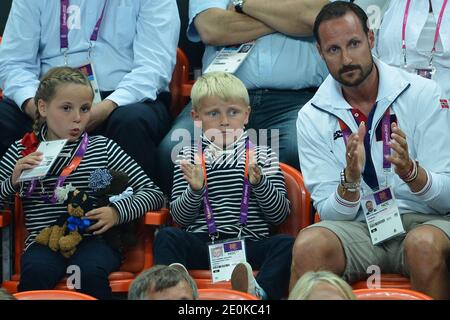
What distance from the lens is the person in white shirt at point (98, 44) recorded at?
464cm

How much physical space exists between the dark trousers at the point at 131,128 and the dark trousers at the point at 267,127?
0.06 meters

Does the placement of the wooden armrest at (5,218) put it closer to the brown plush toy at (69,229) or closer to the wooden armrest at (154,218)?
the brown plush toy at (69,229)

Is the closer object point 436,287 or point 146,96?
point 436,287

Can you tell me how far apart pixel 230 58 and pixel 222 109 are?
0.71 m

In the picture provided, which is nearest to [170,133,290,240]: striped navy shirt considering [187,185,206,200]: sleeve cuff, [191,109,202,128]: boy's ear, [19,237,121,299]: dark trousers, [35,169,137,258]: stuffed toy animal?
[187,185,206,200]: sleeve cuff

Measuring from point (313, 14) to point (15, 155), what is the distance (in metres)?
1.53

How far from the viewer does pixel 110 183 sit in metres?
4.07

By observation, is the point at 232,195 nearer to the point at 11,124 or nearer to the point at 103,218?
the point at 103,218

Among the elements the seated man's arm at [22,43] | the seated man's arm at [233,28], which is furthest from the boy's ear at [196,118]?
the seated man's arm at [22,43]

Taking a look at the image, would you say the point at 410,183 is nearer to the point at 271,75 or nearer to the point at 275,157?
the point at 275,157

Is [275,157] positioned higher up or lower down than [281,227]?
higher up

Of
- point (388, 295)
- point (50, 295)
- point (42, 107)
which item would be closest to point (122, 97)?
point (42, 107)
